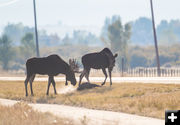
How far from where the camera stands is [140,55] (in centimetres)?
17262

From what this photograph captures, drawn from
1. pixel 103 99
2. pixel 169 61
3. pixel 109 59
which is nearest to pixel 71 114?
pixel 103 99

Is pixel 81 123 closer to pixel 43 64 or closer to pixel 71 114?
pixel 71 114

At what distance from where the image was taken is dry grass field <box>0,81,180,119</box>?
21172 mm

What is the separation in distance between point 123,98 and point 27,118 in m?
8.95

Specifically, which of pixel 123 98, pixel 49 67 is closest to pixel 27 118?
pixel 123 98

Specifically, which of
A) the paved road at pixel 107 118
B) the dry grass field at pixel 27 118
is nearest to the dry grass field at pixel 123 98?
the paved road at pixel 107 118

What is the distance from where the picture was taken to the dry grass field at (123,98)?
21172 mm

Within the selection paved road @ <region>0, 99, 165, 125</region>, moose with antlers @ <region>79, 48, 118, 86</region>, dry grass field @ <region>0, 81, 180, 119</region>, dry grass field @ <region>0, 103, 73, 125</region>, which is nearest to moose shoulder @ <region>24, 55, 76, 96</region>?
dry grass field @ <region>0, 81, 180, 119</region>

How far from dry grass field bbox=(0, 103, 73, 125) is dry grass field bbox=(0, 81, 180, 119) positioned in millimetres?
3934

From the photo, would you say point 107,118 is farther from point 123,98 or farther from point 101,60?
point 101,60

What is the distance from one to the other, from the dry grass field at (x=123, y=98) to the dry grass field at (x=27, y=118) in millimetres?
3934

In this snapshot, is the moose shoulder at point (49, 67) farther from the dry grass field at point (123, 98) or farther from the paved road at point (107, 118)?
the paved road at point (107, 118)

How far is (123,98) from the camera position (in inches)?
1013

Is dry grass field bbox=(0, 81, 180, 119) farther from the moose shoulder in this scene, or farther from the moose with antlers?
the moose with antlers
